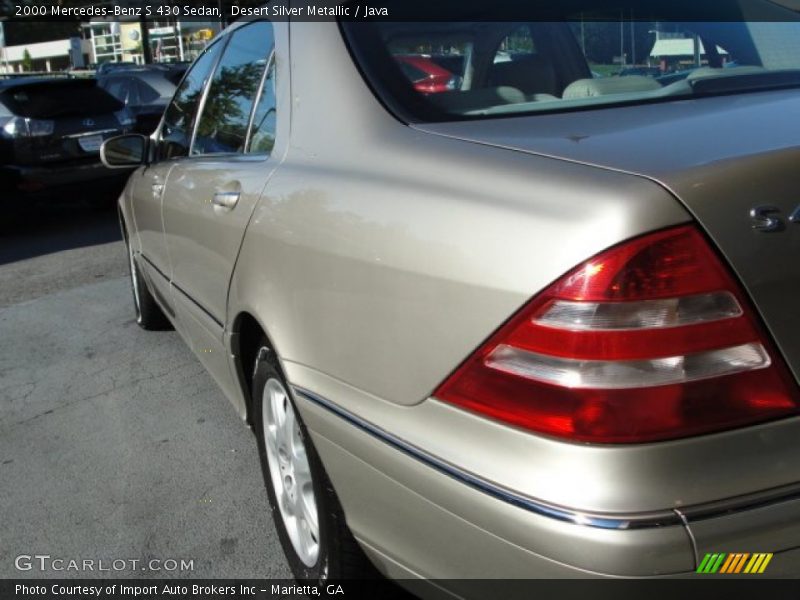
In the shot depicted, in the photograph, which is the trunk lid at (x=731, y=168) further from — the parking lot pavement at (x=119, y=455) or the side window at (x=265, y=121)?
the parking lot pavement at (x=119, y=455)

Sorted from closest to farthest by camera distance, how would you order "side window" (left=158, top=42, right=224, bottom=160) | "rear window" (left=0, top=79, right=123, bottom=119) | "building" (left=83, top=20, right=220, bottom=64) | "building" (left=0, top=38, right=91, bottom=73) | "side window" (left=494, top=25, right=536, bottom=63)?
"side window" (left=494, top=25, right=536, bottom=63) → "side window" (left=158, top=42, right=224, bottom=160) → "rear window" (left=0, top=79, right=123, bottom=119) → "building" (left=83, top=20, right=220, bottom=64) → "building" (left=0, top=38, right=91, bottom=73)

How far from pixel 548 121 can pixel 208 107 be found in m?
1.88

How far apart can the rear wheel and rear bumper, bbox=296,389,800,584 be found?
125 inches

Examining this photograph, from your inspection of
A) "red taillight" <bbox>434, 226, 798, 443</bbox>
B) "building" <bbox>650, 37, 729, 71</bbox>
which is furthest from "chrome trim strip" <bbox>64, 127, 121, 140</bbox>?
"red taillight" <bbox>434, 226, 798, 443</bbox>

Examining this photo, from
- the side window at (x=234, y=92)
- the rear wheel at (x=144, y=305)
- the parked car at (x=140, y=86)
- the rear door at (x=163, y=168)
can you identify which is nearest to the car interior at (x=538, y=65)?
the side window at (x=234, y=92)

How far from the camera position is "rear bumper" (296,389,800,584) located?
1379mm

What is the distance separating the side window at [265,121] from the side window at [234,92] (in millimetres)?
78

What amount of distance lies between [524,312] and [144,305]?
3902 millimetres

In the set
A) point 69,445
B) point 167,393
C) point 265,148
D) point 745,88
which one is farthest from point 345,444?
point 167,393

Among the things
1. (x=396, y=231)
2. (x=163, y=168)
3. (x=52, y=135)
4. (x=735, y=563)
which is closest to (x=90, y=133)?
(x=52, y=135)

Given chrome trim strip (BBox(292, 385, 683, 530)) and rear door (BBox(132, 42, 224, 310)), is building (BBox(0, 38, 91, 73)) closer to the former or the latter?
rear door (BBox(132, 42, 224, 310))

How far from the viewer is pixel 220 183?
8.80 feet

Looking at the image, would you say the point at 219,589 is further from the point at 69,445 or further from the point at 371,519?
the point at 69,445

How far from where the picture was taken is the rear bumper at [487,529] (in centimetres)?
138
